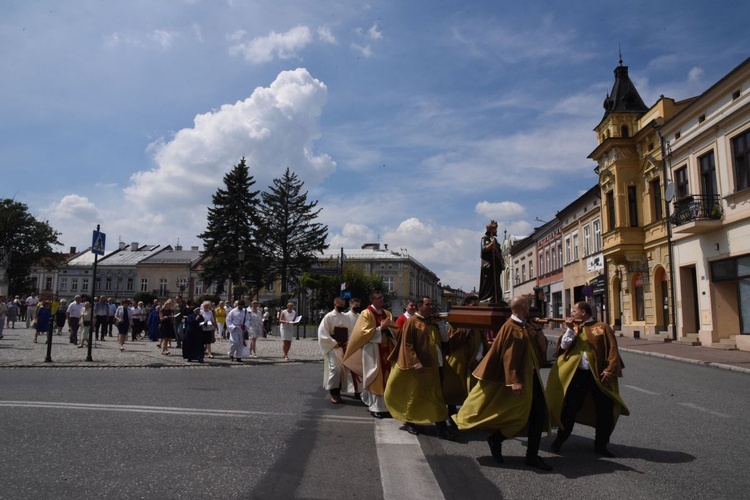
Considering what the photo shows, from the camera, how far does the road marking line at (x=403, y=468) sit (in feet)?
15.3

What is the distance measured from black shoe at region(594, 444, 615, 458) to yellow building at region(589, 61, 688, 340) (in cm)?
2314

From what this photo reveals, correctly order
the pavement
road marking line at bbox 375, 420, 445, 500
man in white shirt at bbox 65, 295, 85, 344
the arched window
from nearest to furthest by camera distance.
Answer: road marking line at bbox 375, 420, 445, 500 < the pavement < man in white shirt at bbox 65, 295, 85, 344 < the arched window

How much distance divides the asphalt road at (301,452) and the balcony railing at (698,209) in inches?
590

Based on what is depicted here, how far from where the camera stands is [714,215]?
2244 cm

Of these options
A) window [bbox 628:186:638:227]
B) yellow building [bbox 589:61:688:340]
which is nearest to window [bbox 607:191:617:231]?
yellow building [bbox 589:61:688:340]

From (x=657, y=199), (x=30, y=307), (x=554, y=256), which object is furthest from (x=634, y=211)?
(x=30, y=307)

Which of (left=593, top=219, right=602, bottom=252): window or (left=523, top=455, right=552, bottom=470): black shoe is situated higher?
(left=593, top=219, right=602, bottom=252): window

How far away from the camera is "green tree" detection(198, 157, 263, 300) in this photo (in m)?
50.8

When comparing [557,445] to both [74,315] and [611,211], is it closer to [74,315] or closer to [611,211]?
[74,315]

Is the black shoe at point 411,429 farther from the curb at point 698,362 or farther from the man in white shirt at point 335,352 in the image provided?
the curb at point 698,362

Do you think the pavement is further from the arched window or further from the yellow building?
the arched window

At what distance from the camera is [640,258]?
2986 centimetres

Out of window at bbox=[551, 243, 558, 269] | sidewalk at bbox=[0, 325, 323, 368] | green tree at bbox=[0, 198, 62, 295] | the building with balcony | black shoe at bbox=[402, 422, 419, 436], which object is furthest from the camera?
green tree at bbox=[0, 198, 62, 295]

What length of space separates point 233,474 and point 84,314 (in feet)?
47.6
